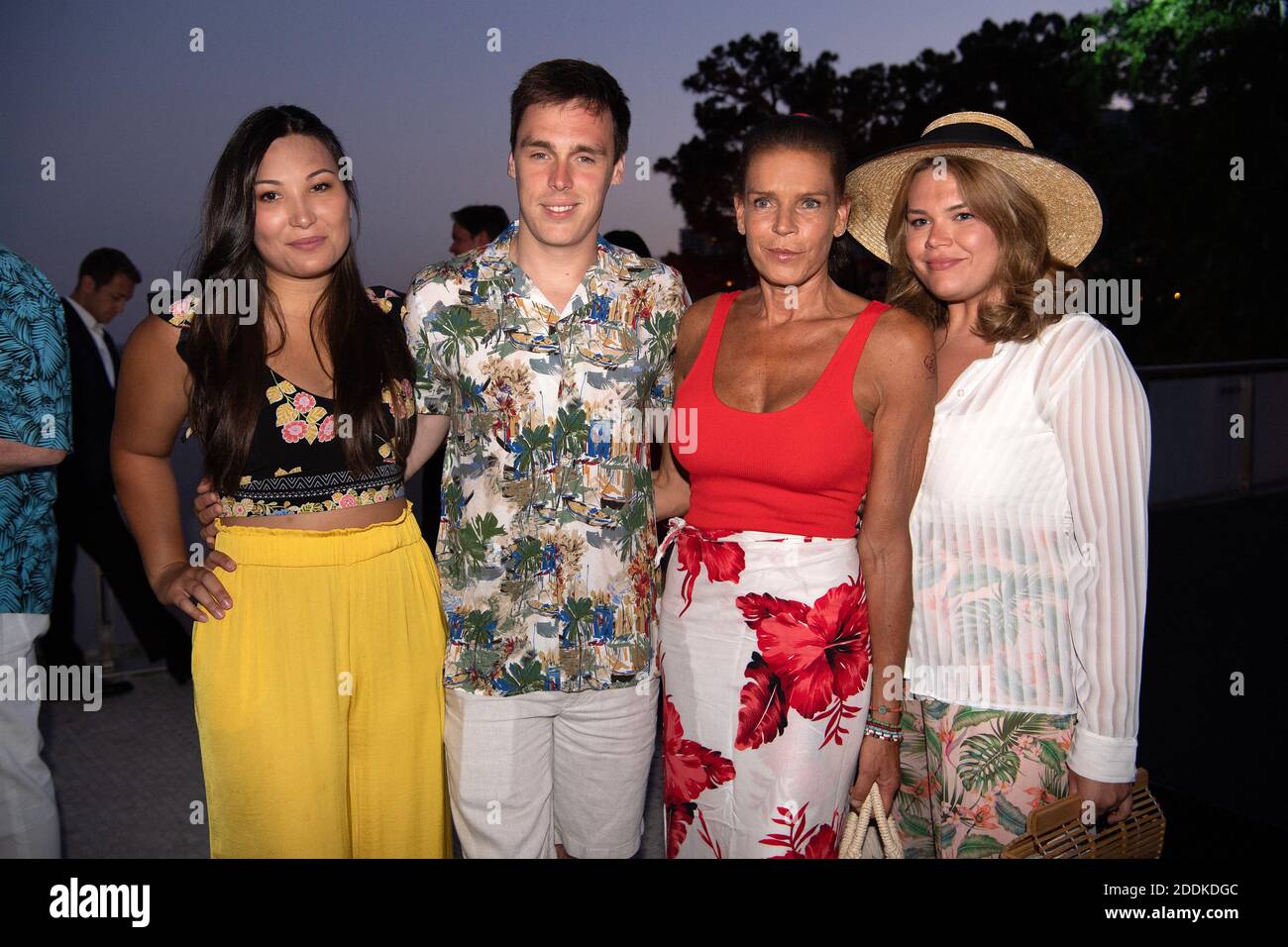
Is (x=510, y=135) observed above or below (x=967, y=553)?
above

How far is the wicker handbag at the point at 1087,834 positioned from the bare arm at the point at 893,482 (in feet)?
1.11

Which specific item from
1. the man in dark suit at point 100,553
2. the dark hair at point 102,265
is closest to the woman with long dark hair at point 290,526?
the man in dark suit at point 100,553

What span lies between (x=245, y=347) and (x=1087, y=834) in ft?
5.90

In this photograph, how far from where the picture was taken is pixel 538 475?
2.02 meters

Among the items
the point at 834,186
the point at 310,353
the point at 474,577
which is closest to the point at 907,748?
the point at 474,577

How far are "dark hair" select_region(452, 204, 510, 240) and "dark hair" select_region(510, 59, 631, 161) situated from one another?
3.13 meters

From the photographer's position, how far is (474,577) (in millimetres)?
2031

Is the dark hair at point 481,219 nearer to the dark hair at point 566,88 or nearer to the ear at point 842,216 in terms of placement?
the dark hair at point 566,88

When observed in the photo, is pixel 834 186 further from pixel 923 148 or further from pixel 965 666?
pixel 965 666

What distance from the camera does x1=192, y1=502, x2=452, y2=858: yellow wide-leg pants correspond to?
189 centimetres

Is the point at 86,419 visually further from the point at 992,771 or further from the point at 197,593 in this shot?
the point at 992,771

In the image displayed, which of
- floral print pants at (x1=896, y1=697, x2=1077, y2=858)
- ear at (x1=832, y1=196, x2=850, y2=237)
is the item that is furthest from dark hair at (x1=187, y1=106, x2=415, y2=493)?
floral print pants at (x1=896, y1=697, x2=1077, y2=858)

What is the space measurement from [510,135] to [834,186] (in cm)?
69

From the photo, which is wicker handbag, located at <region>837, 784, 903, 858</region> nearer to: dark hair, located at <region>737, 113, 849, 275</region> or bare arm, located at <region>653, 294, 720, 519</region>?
bare arm, located at <region>653, 294, 720, 519</region>
